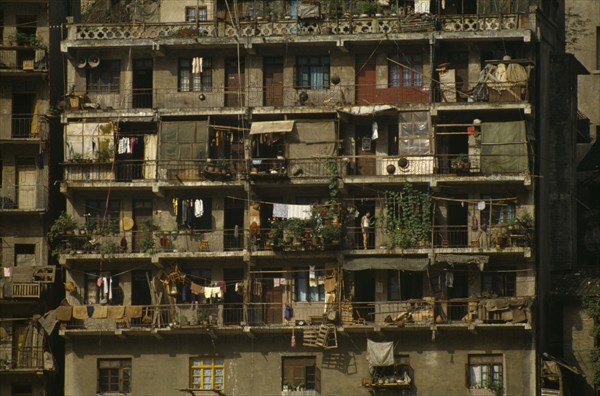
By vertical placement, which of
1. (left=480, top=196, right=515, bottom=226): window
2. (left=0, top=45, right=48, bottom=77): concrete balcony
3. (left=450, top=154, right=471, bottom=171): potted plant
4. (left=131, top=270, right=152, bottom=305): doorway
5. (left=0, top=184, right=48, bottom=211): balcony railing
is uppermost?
(left=0, top=45, right=48, bottom=77): concrete balcony

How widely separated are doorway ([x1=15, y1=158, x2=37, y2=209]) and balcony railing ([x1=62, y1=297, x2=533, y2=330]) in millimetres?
5561

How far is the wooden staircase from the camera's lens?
7356 centimetres

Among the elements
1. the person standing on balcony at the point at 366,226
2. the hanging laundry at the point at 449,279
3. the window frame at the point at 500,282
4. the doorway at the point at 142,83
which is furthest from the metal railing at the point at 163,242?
the window frame at the point at 500,282

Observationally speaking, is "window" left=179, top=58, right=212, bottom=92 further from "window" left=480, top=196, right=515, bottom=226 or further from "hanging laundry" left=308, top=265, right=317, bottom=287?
"window" left=480, top=196, right=515, bottom=226

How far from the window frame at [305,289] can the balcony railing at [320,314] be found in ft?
0.98

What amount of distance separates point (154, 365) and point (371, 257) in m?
10.5

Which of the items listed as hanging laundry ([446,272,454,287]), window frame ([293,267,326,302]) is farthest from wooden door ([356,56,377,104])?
hanging laundry ([446,272,454,287])

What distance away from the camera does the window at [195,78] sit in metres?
77.1

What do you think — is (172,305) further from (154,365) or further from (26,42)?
(26,42)

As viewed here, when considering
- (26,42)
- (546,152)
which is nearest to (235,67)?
(26,42)

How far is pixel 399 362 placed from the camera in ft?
244

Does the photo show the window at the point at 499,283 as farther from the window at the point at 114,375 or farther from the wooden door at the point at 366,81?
the window at the point at 114,375

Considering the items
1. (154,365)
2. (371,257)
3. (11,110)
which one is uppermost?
(11,110)

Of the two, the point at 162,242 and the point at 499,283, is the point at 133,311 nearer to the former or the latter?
the point at 162,242
